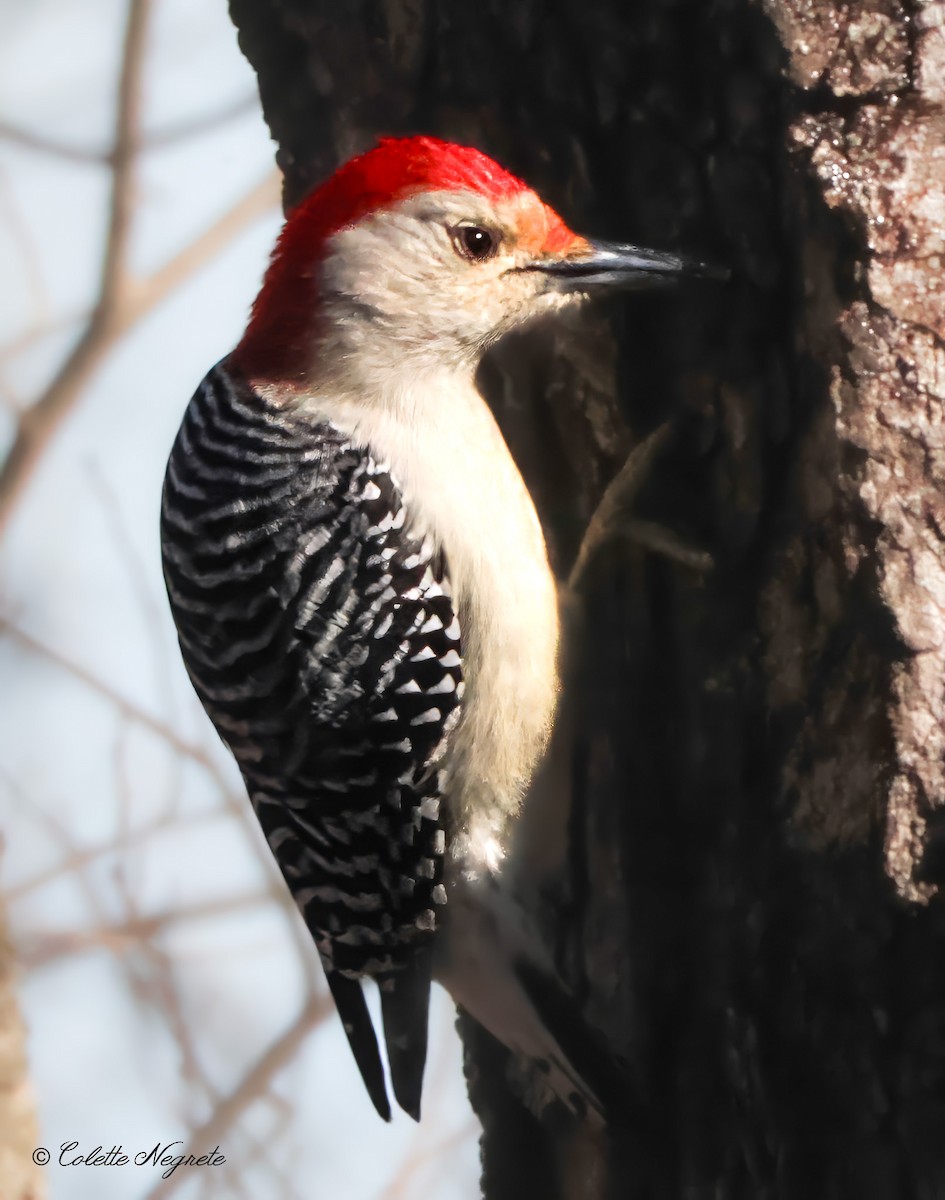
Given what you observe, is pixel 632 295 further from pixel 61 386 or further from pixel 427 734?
pixel 61 386

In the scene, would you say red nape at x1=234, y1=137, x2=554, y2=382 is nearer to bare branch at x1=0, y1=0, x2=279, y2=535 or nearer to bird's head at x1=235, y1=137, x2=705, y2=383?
bird's head at x1=235, y1=137, x2=705, y2=383

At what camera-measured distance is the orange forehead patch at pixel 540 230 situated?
2.11 metres

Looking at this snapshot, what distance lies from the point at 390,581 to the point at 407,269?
54 centimetres

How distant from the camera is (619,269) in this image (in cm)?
201

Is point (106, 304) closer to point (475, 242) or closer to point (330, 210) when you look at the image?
point (330, 210)

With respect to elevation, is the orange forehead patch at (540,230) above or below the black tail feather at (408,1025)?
above

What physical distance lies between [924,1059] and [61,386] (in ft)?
12.2

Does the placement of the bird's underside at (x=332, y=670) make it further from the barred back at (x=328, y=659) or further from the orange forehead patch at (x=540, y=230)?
the orange forehead patch at (x=540, y=230)

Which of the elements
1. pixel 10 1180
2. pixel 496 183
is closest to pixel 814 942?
pixel 496 183

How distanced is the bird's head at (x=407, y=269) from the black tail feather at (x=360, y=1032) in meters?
1.08

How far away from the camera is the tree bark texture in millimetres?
1724

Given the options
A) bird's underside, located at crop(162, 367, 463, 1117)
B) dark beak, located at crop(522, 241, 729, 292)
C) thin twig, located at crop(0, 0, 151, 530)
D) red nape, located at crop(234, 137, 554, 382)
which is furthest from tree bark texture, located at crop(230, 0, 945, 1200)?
thin twig, located at crop(0, 0, 151, 530)

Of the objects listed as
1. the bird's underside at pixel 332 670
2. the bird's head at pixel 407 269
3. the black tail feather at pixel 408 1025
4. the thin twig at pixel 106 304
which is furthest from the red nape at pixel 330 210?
the thin twig at pixel 106 304

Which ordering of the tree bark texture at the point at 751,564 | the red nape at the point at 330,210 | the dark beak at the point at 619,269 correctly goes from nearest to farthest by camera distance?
the tree bark texture at the point at 751,564, the dark beak at the point at 619,269, the red nape at the point at 330,210
